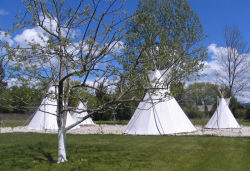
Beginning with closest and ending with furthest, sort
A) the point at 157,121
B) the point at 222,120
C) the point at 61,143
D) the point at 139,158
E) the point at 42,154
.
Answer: the point at 61,143
the point at 139,158
the point at 42,154
the point at 157,121
the point at 222,120

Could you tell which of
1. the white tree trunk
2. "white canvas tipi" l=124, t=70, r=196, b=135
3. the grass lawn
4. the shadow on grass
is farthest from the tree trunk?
"white canvas tipi" l=124, t=70, r=196, b=135

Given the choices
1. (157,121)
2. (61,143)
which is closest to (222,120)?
(157,121)

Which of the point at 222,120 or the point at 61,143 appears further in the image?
the point at 222,120

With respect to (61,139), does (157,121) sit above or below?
above

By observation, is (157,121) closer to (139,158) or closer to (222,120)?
(139,158)

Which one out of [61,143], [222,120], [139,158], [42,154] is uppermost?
[222,120]

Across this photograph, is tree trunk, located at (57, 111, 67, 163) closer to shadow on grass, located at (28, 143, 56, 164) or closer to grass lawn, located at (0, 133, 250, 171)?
grass lawn, located at (0, 133, 250, 171)

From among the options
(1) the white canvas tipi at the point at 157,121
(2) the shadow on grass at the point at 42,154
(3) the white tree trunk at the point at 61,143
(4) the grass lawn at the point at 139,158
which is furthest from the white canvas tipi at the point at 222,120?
(3) the white tree trunk at the point at 61,143

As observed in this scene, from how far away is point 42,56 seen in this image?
5039mm

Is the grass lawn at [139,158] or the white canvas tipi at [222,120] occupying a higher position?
the white canvas tipi at [222,120]

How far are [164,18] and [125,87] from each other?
714 inches

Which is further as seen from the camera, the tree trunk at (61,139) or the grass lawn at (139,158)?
the tree trunk at (61,139)

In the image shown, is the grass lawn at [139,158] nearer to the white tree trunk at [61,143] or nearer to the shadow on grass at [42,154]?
the shadow on grass at [42,154]

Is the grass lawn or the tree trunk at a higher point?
the tree trunk
